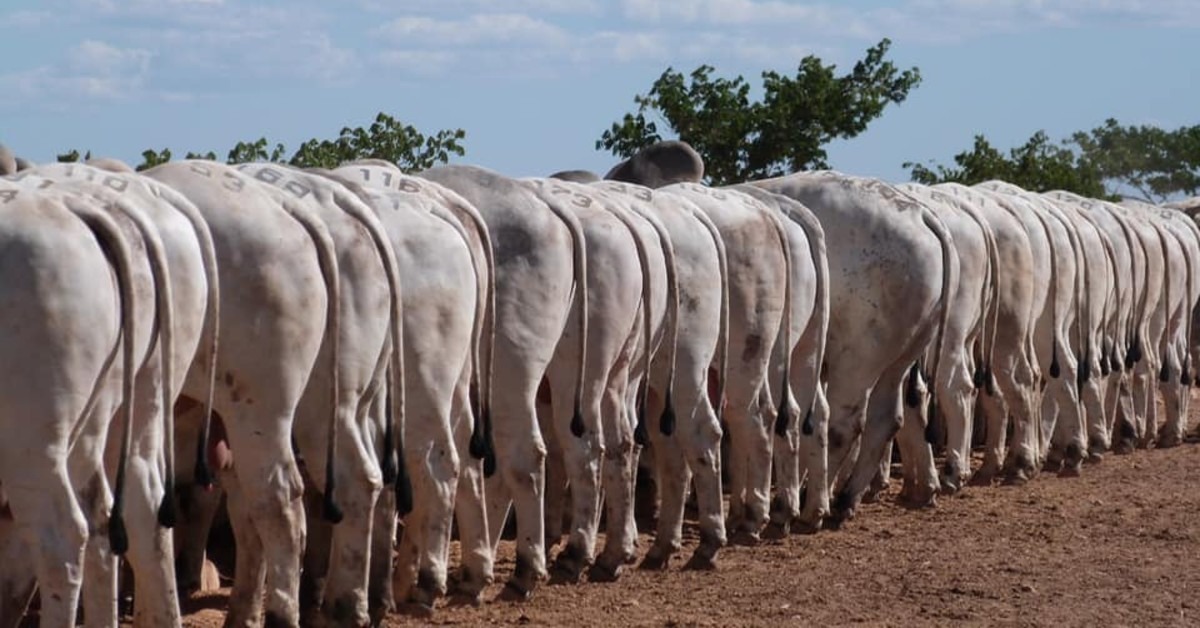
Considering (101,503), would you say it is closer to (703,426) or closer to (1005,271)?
(703,426)

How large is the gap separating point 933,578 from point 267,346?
175 inches

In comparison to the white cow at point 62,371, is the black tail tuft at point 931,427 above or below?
below

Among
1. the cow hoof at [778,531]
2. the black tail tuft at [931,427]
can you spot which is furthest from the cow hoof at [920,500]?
the cow hoof at [778,531]

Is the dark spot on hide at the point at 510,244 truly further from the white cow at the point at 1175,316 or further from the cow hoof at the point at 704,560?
the white cow at the point at 1175,316

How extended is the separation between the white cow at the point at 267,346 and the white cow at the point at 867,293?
5706 mm

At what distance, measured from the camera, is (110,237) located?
7988 mm

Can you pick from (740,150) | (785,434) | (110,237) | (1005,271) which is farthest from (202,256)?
(740,150)

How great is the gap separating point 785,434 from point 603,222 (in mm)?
2364

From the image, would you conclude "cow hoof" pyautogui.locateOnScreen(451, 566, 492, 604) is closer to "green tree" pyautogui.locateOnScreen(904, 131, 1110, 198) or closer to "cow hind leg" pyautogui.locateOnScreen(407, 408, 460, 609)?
"cow hind leg" pyautogui.locateOnScreen(407, 408, 460, 609)

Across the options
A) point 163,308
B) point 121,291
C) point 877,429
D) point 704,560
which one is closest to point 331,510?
point 163,308

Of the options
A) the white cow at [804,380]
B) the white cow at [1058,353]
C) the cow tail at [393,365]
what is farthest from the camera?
the white cow at [1058,353]

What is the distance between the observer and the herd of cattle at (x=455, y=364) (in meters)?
8.01

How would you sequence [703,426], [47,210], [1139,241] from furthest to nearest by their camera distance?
1. [1139,241]
2. [703,426]
3. [47,210]

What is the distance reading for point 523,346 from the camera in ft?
35.9
